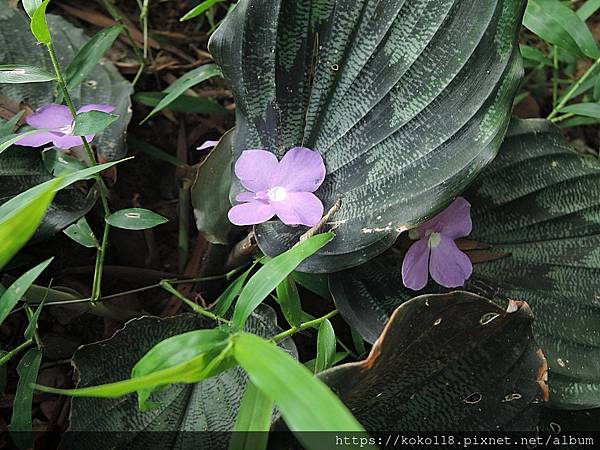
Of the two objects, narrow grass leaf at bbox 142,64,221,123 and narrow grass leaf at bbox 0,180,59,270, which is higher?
narrow grass leaf at bbox 0,180,59,270

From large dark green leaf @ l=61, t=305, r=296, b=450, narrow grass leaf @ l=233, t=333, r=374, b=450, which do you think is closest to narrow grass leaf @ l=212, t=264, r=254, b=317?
large dark green leaf @ l=61, t=305, r=296, b=450

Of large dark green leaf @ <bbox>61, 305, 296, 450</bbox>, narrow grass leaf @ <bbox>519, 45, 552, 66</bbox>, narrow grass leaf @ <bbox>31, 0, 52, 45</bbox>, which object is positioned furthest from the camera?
narrow grass leaf @ <bbox>519, 45, 552, 66</bbox>

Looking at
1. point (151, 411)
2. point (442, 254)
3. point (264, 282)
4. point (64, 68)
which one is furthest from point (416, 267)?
point (64, 68)

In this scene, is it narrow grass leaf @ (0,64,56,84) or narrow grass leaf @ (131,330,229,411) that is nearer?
narrow grass leaf @ (131,330,229,411)

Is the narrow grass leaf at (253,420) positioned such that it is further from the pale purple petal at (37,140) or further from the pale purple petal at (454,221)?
the pale purple petal at (37,140)

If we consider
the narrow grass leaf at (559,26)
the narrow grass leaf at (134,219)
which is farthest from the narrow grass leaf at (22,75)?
the narrow grass leaf at (559,26)

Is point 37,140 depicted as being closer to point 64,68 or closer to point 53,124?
point 53,124

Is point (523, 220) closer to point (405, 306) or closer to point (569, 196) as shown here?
point (569, 196)

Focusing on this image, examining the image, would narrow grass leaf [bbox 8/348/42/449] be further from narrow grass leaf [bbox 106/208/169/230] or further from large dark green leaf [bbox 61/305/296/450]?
narrow grass leaf [bbox 106/208/169/230]
